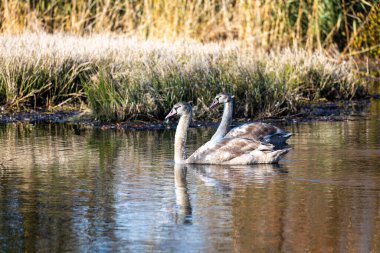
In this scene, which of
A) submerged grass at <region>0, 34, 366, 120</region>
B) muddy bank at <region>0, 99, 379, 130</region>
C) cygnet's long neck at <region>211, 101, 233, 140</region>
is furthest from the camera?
submerged grass at <region>0, 34, 366, 120</region>

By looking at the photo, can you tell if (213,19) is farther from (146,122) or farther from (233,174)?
(233,174)

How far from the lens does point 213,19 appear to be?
85.1 feet

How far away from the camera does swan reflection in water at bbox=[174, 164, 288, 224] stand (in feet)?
34.2

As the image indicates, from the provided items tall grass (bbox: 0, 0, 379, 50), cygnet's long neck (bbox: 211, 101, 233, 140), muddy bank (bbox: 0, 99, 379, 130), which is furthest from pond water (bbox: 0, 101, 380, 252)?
tall grass (bbox: 0, 0, 379, 50)

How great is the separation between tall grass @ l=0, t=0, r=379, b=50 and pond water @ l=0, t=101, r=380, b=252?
9842 millimetres

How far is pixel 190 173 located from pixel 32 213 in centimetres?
296

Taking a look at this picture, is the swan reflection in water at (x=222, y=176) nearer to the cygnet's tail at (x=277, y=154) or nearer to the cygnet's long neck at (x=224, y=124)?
the cygnet's tail at (x=277, y=154)

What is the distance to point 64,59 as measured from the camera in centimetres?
1942

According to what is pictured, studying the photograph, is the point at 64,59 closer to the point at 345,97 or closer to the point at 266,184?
the point at 345,97

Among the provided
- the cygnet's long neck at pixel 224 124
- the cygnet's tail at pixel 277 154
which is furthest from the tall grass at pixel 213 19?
the cygnet's tail at pixel 277 154

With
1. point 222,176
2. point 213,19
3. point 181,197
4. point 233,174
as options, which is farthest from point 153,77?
point 213,19

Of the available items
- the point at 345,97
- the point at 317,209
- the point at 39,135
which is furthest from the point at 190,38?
the point at 317,209

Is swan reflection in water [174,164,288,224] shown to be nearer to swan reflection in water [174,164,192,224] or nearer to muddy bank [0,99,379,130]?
swan reflection in water [174,164,192,224]

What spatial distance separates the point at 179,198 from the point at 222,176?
5.28 ft
